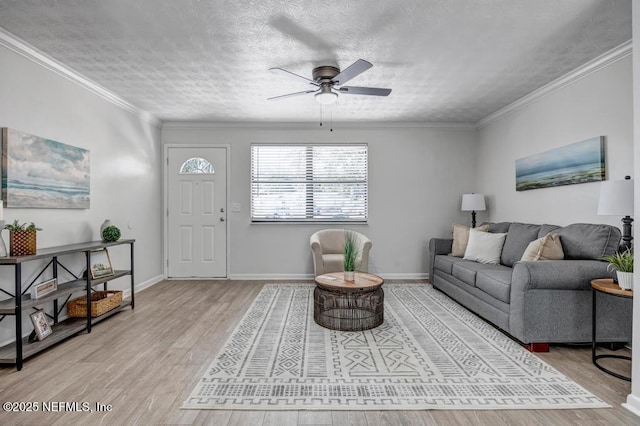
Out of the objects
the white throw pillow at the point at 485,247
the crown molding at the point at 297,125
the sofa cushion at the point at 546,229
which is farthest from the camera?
the crown molding at the point at 297,125

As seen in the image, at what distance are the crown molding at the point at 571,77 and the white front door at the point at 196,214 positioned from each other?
13.9ft

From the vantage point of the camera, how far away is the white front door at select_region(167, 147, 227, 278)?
533 cm

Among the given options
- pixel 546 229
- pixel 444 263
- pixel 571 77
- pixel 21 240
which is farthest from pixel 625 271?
pixel 21 240

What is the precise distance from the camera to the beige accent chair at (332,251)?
176 inches

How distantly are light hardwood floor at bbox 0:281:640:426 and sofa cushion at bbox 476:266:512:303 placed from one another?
0.53 meters

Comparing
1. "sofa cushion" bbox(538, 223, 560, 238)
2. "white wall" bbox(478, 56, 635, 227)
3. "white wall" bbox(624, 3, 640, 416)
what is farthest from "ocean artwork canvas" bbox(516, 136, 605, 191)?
"white wall" bbox(624, 3, 640, 416)

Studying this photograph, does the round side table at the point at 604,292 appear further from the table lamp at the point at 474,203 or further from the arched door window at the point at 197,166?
the arched door window at the point at 197,166

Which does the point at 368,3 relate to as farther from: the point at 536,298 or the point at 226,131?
the point at 226,131

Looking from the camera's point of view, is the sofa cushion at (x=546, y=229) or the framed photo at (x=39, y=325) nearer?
the framed photo at (x=39, y=325)

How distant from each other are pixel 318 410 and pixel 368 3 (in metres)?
2.61

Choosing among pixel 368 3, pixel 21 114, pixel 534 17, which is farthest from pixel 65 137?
pixel 534 17

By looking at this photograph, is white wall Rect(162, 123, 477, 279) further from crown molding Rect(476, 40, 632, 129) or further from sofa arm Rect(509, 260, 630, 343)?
sofa arm Rect(509, 260, 630, 343)

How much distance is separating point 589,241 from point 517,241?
812mm

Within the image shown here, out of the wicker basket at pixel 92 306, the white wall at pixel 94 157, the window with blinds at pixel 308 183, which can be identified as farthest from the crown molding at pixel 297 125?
the wicker basket at pixel 92 306
